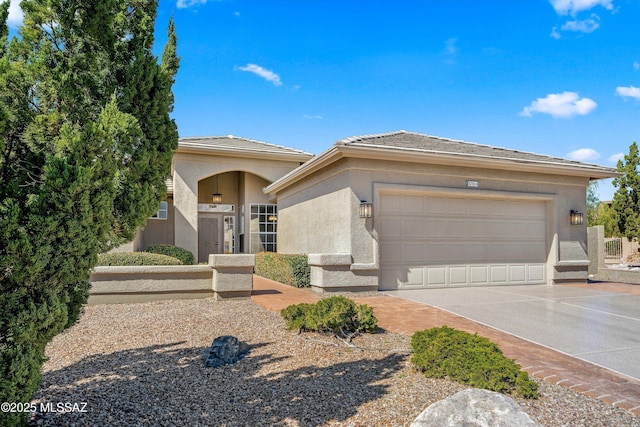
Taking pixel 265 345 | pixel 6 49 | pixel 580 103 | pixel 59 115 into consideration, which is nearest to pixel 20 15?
pixel 6 49

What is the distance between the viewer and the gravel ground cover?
3.19 m

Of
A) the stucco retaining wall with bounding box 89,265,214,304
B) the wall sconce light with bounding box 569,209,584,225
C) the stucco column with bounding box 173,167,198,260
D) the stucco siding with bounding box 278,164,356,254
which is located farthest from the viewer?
the stucco column with bounding box 173,167,198,260

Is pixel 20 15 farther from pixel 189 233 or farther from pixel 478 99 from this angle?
pixel 478 99

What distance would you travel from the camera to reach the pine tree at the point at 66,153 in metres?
2.48

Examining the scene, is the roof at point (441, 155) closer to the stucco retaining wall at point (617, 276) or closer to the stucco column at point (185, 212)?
the stucco retaining wall at point (617, 276)

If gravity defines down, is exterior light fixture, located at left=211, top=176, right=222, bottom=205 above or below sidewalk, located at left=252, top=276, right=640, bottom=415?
above

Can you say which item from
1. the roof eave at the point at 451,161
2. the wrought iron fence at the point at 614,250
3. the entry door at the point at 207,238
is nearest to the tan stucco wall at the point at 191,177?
the entry door at the point at 207,238

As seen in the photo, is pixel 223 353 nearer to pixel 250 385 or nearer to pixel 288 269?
pixel 250 385

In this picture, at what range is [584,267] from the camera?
11797 mm

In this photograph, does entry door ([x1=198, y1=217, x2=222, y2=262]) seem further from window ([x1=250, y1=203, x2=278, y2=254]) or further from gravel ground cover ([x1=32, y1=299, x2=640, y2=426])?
gravel ground cover ([x1=32, y1=299, x2=640, y2=426])

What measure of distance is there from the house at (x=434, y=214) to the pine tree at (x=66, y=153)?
5792mm

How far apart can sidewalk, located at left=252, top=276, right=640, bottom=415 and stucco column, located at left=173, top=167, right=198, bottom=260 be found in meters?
6.99

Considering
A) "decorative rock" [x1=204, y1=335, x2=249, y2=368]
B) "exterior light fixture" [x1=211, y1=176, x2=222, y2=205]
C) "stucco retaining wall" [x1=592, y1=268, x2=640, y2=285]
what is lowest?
"stucco retaining wall" [x1=592, y1=268, x2=640, y2=285]

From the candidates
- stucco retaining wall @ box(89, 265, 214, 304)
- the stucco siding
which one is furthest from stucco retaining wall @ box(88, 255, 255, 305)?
the stucco siding
